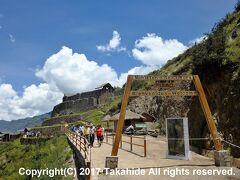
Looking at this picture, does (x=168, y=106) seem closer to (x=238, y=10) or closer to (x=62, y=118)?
(x=238, y=10)

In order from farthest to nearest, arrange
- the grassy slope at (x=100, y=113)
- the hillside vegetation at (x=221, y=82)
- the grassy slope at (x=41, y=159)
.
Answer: the grassy slope at (x=100, y=113) → the grassy slope at (x=41, y=159) → the hillside vegetation at (x=221, y=82)

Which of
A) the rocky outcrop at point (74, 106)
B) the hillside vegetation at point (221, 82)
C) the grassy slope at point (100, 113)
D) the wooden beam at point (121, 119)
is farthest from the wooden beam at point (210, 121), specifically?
the rocky outcrop at point (74, 106)

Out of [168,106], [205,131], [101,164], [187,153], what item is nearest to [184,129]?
[187,153]

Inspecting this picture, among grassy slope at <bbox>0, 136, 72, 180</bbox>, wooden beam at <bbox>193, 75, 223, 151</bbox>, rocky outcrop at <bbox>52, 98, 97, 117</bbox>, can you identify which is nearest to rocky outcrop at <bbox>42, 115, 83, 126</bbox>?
rocky outcrop at <bbox>52, 98, 97, 117</bbox>

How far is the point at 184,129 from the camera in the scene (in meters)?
17.3

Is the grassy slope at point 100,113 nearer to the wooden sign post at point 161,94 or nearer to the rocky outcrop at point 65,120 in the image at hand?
the rocky outcrop at point 65,120

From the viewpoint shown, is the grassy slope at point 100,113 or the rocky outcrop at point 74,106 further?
the rocky outcrop at point 74,106

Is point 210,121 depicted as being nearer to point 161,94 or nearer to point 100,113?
point 161,94

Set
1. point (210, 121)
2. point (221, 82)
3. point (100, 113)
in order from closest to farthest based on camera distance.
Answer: point (210, 121), point (221, 82), point (100, 113)

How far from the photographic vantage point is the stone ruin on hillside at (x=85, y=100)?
105m

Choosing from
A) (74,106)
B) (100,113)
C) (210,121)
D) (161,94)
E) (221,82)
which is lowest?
(210,121)

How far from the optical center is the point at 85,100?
107 m

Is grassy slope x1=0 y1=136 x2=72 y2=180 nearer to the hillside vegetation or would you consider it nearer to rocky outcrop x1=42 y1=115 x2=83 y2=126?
the hillside vegetation

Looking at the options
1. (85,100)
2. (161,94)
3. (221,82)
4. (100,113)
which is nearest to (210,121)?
(161,94)
